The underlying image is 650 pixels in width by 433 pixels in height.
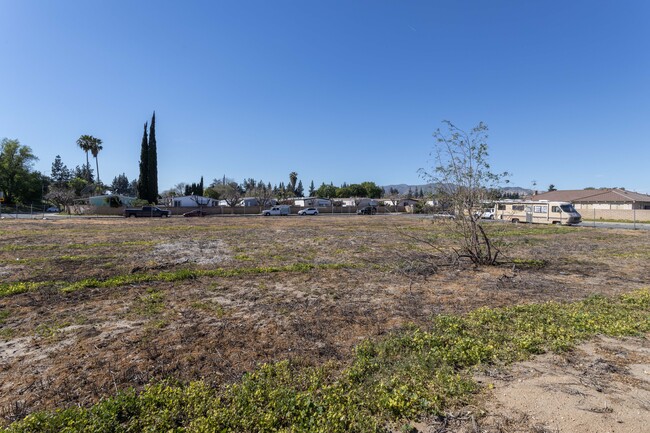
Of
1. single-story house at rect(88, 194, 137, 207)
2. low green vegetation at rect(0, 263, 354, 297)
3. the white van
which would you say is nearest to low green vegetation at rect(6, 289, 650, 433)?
low green vegetation at rect(0, 263, 354, 297)

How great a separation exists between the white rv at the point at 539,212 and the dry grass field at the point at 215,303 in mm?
17728

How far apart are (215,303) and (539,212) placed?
32585mm

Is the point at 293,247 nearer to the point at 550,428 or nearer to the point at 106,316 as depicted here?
the point at 106,316

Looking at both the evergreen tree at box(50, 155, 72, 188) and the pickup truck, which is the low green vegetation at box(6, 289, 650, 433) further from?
the evergreen tree at box(50, 155, 72, 188)

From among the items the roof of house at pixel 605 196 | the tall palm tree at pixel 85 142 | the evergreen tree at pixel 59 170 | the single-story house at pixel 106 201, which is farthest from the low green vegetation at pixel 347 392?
the evergreen tree at pixel 59 170

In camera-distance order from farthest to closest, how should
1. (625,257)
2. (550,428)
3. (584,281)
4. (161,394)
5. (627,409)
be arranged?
(625,257) < (584,281) < (161,394) < (627,409) < (550,428)

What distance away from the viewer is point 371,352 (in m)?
4.15

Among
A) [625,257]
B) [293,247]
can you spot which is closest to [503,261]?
[625,257]

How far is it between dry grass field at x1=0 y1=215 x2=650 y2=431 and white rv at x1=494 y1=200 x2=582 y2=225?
17.7 metres

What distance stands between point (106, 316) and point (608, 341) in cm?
775

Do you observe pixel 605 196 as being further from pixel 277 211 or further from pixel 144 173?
pixel 144 173

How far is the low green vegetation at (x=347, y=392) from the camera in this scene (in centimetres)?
277

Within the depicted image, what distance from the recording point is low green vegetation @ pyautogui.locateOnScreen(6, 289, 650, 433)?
2770mm

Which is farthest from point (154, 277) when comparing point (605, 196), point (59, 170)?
point (59, 170)
